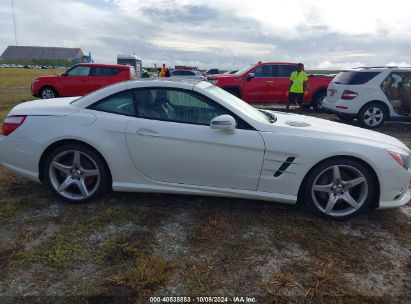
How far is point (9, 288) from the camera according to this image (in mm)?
2475

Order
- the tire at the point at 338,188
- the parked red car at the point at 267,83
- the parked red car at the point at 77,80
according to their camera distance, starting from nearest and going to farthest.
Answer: the tire at the point at 338,188, the parked red car at the point at 267,83, the parked red car at the point at 77,80

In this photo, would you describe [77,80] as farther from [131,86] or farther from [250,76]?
[131,86]

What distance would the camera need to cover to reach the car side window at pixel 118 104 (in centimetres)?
379

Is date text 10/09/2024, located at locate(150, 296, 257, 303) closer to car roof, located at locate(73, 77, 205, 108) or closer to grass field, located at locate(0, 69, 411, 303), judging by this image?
grass field, located at locate(0, 69, 411, 303)

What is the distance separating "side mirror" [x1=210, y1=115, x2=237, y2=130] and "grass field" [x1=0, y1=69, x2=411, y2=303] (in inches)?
38.0

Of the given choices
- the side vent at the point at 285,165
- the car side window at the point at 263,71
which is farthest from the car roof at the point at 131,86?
the car side window at the point at 263,71

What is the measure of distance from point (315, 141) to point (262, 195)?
790 millimetres

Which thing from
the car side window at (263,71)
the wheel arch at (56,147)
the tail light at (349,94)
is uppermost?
the car side window at (263,71)

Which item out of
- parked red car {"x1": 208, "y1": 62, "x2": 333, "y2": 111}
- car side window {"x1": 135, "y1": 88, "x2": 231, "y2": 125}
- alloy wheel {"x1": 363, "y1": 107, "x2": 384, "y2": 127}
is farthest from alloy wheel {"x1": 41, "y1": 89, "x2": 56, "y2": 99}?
alloy wheel {"x1": 363, "y1": 107, "x2": 384, "y2": 127}

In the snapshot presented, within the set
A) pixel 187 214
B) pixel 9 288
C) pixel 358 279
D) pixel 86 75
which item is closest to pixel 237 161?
pixel 187 214

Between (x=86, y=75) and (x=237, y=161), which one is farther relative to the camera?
(x=86, y=75)

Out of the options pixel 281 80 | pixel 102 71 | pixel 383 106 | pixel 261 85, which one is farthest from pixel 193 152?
pixel 102 71

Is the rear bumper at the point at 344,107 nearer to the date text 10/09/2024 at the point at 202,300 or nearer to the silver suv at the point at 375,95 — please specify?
the silver suv at the point at 375,95

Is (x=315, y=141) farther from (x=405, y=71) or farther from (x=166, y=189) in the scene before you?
(x=405, y=71)
